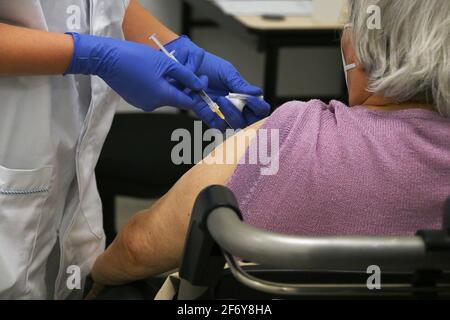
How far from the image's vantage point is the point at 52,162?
1.24 metres

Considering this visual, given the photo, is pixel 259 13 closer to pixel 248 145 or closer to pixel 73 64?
pixel 73 64

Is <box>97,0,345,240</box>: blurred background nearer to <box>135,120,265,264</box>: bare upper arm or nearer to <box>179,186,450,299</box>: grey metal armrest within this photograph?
<box>135,120,265,264</box>: bare upper arm

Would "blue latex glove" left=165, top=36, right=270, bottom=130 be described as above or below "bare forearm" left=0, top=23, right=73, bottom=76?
below

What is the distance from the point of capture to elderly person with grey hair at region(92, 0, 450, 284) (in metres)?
0.93

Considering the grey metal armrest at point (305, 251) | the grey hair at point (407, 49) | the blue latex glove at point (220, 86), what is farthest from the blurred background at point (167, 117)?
the grey metal armrest at point (305, 251)

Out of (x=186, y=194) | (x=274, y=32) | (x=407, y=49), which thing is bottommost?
(x=274, y=32)

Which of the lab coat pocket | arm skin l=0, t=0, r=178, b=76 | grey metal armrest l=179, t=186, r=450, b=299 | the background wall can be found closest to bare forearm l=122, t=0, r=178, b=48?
arm skin l=0, t=0, r=178, b=76

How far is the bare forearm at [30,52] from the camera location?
1110 mm

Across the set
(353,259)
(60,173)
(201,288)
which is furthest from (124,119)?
(353,259)

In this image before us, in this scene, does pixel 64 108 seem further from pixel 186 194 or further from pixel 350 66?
pixel 350 66

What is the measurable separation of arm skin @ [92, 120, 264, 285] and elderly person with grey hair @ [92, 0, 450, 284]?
0.08 ft

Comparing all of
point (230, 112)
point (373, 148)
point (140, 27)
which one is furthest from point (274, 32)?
point (373, 148)

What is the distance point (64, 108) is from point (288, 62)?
2.53 metres

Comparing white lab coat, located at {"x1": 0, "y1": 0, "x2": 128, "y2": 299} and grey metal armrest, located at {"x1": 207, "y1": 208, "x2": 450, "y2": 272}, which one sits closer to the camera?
grey metal armrest, located at {"x1": 207, "y1": 208, "x2": 450, "y2": 272}
